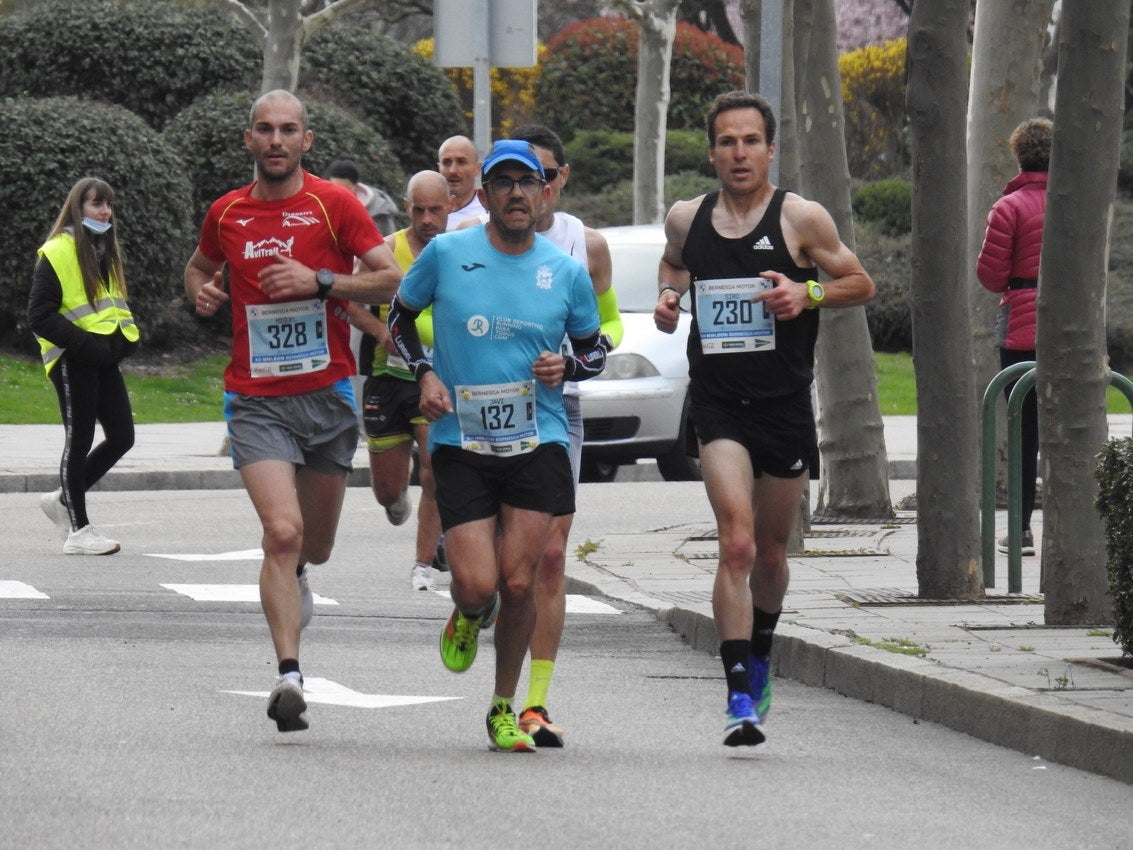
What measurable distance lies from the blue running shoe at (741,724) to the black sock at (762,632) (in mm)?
501

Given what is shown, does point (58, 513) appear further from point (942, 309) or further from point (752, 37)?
point (942, 309)

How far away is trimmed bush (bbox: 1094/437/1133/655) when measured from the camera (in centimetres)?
781

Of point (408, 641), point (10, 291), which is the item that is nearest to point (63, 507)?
point (408, 641)

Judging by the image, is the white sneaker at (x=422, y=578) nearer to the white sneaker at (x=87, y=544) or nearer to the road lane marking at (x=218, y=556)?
the road lane marking at (x=218, y=556)

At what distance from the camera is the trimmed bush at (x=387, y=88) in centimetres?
3091

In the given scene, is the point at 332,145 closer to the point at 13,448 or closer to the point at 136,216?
the point at 136,216

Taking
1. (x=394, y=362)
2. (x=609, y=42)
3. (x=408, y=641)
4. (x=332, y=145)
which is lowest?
(x=408, y=641)

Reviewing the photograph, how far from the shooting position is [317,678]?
8.70m

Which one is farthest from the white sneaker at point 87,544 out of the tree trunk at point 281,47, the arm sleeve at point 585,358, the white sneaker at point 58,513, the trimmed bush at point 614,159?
the trimmed bush at point 614,159

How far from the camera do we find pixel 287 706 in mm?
7129

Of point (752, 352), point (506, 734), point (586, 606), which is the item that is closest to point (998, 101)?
point (586, 606)

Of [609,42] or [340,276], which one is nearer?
[340,276]

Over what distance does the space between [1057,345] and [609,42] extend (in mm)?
30739

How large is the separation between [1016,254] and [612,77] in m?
27.8
